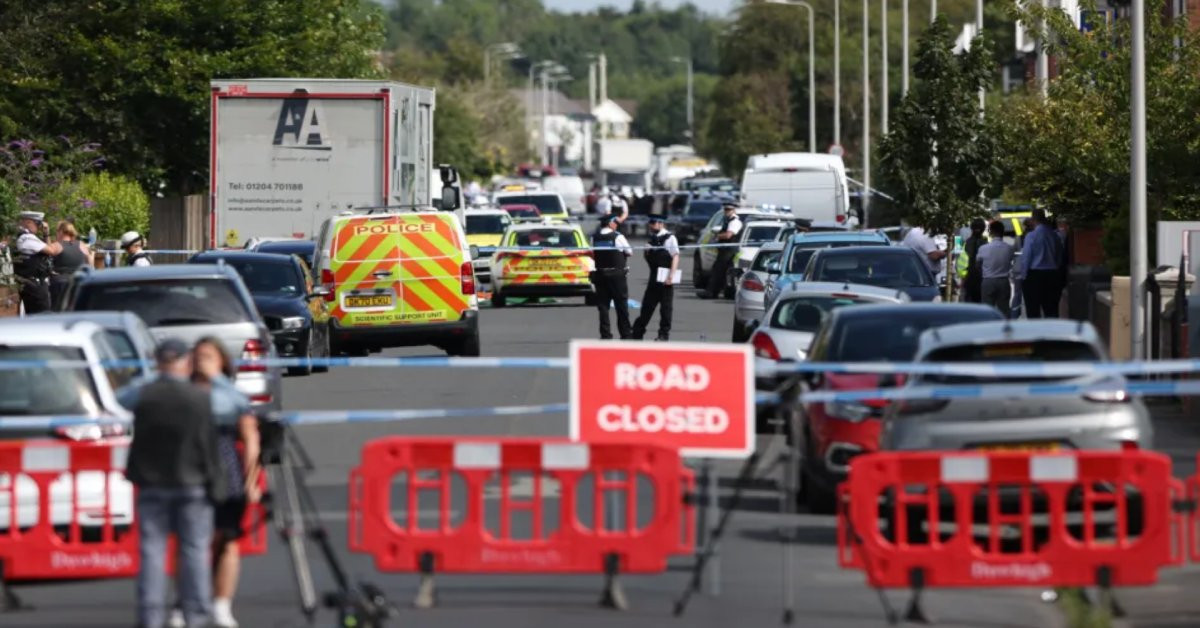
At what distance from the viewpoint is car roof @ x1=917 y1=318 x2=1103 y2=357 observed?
12961 mm

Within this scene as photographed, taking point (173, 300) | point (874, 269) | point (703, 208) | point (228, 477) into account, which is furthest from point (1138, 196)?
point (703, 208)

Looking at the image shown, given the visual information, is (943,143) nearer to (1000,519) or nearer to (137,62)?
(137,62)

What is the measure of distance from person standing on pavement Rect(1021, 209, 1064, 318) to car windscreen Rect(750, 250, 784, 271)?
4697 mm

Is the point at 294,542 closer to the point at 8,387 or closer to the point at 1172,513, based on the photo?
the point at 8,387

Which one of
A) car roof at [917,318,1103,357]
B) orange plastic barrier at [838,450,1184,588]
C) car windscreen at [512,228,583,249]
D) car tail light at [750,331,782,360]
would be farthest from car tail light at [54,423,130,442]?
car windscreen at [512,228,583,249]

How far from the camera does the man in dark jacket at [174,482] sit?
32.0ft

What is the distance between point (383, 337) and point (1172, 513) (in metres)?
15.2

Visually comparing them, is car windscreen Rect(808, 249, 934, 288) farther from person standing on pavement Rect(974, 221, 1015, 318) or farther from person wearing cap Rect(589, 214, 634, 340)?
person standing on pavement Rect(974, 221, 1015, 318)

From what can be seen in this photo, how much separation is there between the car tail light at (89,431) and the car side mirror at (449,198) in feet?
87.2

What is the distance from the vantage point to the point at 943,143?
32.9m

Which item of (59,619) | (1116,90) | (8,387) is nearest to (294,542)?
(59,619)

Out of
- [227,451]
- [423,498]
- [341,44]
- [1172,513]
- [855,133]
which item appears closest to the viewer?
[227,451]

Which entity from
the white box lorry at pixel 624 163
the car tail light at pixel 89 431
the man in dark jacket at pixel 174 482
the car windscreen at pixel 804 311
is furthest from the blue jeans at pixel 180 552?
the white box lorry at pixel 624 163

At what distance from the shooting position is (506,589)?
11750 mm
